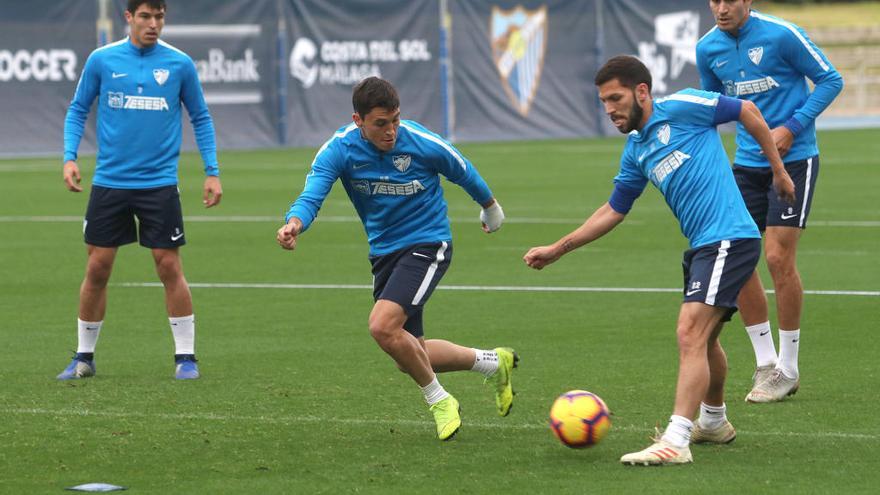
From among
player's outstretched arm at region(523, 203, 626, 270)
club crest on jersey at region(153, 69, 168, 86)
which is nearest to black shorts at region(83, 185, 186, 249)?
club crest on jersey at region(153, 69, 168, 86)

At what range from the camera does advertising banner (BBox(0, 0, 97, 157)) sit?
31.7m

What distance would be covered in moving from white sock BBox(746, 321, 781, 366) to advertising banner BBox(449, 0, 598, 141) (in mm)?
27242

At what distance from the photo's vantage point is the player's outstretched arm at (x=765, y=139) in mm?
7702

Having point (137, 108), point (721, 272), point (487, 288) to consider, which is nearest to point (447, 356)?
point (721, 272)

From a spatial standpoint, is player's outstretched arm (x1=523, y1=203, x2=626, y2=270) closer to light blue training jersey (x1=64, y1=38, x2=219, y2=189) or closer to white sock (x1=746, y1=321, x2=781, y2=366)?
white sock (x1=746, y1=321, x2=781, y2=366)

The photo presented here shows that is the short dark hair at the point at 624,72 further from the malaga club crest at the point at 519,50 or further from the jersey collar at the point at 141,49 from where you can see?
the malaga club crest at the point at 519,50

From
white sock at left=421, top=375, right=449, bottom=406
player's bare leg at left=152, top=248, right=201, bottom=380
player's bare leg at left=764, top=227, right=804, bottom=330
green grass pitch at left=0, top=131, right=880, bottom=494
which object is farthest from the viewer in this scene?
player's bare leg at left=152, top=248, right=201, bottom=380

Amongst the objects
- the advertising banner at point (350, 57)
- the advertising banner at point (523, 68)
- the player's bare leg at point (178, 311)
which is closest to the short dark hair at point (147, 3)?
the player's bare leg at point (178, 311)

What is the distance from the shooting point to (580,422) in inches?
292

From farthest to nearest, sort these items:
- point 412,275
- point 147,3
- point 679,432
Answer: point 147,3 → point 412,275 → point 679,432

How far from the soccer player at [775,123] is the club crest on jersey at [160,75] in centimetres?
324

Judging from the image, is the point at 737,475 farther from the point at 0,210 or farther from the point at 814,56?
the point at 0,210

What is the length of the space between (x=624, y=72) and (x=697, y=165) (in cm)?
55

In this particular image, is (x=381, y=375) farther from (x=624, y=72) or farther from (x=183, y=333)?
(x=624, y=72)
